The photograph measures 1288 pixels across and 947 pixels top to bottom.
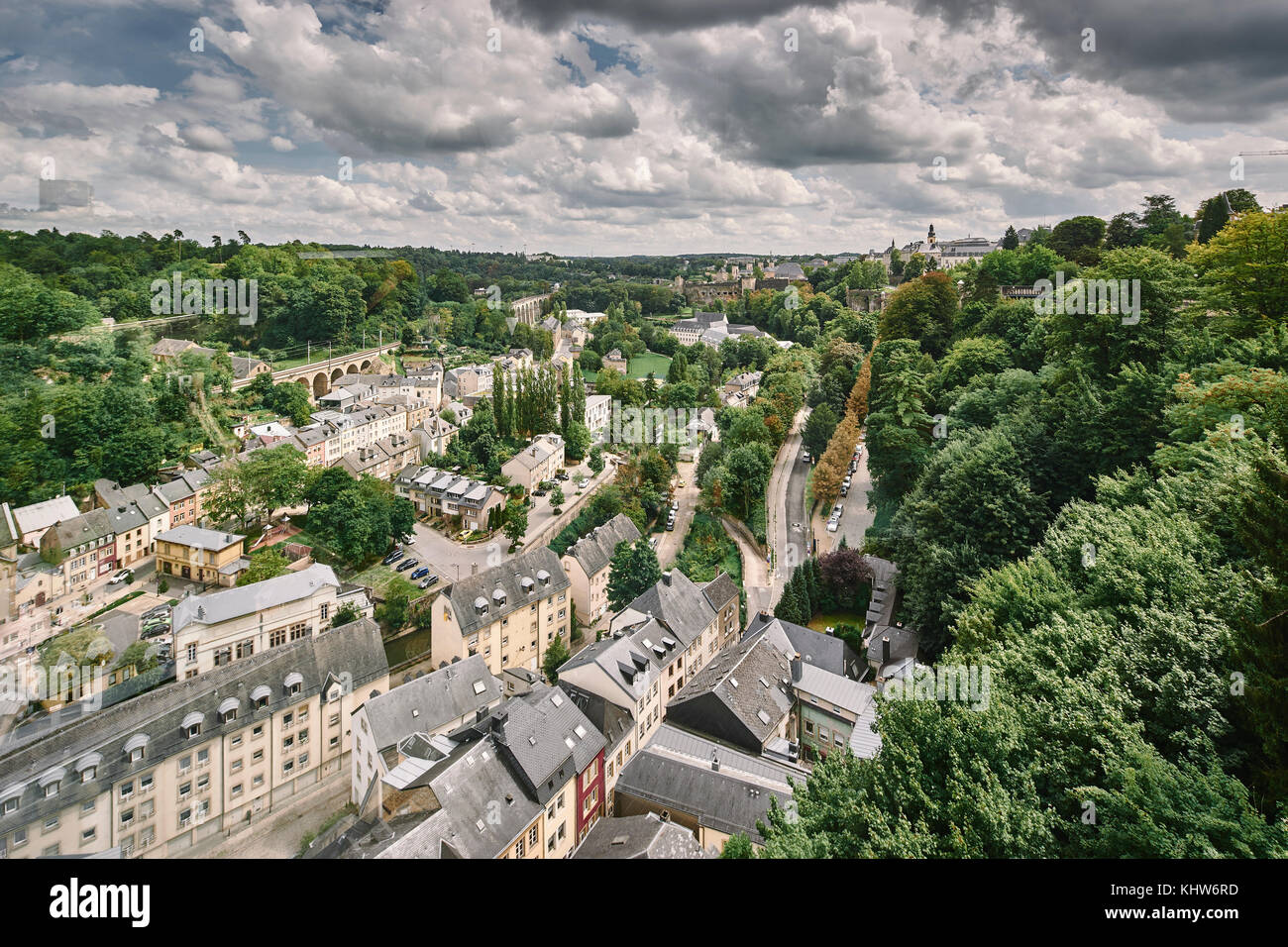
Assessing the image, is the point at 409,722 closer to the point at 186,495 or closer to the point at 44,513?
the point at 44,513

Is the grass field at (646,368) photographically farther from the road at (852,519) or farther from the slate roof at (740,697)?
the slate roof at (740,697)

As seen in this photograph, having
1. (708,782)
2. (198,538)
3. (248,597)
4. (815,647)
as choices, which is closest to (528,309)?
(198,538)

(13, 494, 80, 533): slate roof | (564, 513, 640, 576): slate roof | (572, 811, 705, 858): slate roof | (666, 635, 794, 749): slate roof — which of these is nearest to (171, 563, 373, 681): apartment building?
(13, 494, 80, 533): slate roof

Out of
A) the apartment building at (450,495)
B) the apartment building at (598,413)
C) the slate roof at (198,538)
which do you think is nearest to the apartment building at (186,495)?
the slate roof at (198,538)

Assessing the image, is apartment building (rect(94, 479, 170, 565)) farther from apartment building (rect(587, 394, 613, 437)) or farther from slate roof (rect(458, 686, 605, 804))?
apartment building (rect(587, 394, 613, 437))
